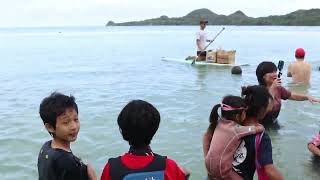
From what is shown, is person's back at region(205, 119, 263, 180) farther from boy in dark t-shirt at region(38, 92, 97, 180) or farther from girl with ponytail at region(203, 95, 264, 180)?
boy in dark t-shirt at region(38, 92, 97, 180)

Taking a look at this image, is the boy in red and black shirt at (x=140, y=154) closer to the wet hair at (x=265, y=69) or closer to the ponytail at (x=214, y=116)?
the ponytail at (x=214, y=116)

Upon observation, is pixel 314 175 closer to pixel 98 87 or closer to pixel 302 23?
pixel 98 87

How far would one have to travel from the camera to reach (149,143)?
121 inches

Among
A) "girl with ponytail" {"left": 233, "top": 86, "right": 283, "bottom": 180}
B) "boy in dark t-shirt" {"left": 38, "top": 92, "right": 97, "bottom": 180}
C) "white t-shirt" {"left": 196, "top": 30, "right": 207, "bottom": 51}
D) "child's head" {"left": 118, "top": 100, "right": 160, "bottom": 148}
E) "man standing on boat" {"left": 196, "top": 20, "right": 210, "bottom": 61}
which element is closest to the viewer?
"child's head" {"left": 118, "top": 100, "right": 160, "bottom": 148}

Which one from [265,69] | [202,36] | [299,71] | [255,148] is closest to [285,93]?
[265,69]

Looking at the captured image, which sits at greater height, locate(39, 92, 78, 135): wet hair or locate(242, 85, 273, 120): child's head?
locate(39, 92, 78, 135): wet hair

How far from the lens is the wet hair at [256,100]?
4.21 metres

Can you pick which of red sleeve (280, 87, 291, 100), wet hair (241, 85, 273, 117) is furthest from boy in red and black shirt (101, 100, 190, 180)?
red sleeve (280, 87, 291, 100)

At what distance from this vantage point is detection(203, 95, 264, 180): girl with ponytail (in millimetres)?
4066

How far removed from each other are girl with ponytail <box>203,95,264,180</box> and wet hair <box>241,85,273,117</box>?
Answer: 89mm

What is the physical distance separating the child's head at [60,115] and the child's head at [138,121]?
24.2 inches

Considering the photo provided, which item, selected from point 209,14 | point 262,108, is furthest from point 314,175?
point 209,14

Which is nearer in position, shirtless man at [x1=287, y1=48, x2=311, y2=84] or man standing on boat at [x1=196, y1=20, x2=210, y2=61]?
shirtless man at [x1=287, y1=48, x2=311, y2=84]

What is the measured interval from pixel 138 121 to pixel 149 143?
217 millimetres
